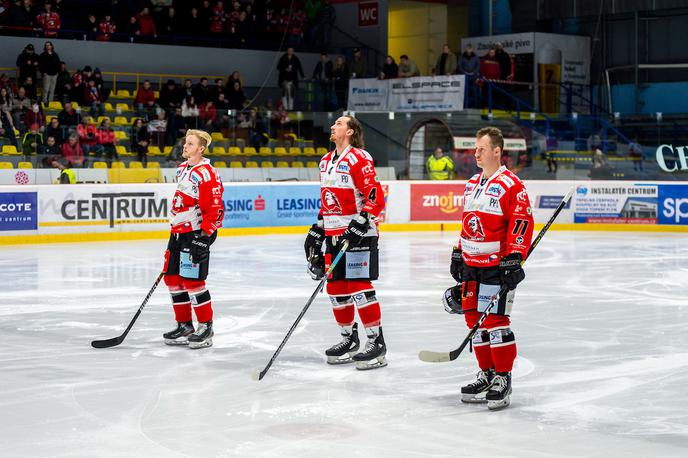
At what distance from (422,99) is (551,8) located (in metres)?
6.33

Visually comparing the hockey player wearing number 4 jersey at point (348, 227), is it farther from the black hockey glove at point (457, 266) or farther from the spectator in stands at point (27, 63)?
the spectator in stands at point (27, 63)

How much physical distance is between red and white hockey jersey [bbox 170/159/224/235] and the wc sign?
21103 millimetres

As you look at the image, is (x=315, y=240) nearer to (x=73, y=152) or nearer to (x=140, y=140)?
(x=73, y=152)

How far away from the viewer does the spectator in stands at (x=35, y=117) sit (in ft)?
56.3

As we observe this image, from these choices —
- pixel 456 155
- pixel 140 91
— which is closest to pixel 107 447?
pixel 456 155

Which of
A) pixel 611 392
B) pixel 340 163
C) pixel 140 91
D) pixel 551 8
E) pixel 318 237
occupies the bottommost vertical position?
pixel 611 392

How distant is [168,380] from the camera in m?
6.69

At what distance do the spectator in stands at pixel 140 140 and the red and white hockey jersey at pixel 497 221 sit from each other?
41.1 ft

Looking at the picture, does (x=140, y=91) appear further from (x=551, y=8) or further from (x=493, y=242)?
(x=493, y=242)

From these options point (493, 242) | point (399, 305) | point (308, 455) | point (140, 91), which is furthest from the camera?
point (140, 91)

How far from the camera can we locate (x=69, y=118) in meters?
17.5

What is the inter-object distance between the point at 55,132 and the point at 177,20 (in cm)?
906

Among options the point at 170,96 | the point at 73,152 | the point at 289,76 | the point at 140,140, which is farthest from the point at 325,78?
the point at 73,152

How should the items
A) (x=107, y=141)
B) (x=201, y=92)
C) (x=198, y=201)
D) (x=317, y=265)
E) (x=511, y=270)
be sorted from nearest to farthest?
(x=511, y=270) → (x=317, y=265) → (x=198, y=201) → (x=107, y=141) → (x=201, y=92)
